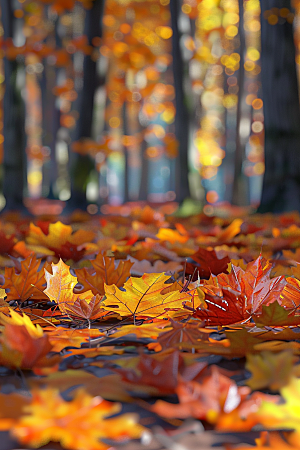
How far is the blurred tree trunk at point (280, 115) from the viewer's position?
14.5ft

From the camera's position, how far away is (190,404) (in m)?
0.61

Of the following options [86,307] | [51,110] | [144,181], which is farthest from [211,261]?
[144,181]

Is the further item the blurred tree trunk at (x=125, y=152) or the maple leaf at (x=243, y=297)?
the blurred tree trunk at (x=125, y=152)

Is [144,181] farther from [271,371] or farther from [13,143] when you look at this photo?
[271,371]

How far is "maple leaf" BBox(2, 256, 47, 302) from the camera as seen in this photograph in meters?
1.26

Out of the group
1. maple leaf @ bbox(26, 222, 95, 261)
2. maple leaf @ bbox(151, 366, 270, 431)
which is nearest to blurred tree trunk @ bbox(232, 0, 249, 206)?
maple leaf @ bbox(26, 222, 95, 261)

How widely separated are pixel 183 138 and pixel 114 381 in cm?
659

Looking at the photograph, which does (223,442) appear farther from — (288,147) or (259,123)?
(259,123)

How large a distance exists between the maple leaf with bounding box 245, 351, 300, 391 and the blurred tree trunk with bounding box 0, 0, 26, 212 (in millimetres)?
5731

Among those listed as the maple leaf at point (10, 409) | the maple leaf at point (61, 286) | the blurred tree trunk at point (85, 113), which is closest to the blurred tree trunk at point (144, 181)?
the blurred tree trunk at point (85, 113)

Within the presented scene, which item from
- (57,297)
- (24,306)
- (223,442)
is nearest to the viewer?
(223,442)

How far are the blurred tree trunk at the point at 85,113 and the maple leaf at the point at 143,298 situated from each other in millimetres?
5255

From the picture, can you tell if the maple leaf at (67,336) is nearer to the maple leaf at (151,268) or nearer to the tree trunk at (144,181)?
Answer: the maple leaf at (151,268)

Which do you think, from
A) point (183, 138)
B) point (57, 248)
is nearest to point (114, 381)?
point (57, 248)
